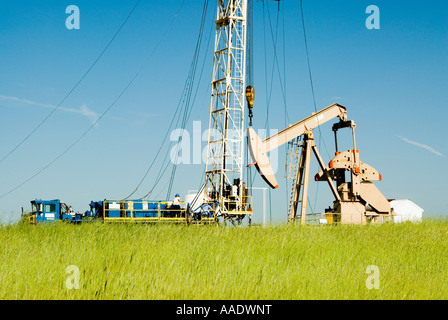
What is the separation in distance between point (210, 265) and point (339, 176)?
1919 cm

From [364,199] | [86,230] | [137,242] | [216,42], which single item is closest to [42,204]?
[86,230]

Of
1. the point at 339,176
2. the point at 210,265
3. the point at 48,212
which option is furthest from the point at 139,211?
the point at 210,265

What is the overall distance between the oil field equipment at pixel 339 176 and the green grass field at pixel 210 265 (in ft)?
33.1

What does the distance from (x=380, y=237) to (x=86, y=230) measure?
10.3m

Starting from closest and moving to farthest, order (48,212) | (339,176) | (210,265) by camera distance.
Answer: (210,265), (48,212), (339,176)

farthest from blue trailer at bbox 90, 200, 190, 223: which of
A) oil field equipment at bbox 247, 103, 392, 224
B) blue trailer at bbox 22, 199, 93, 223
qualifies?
oil field equipment at bbox 247, 103, 392, 224

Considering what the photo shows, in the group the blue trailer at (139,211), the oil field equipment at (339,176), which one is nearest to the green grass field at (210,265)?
the blue trailer at (139,211)

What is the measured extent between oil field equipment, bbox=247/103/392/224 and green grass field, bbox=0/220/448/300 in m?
10.1

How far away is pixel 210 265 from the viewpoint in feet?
35.8

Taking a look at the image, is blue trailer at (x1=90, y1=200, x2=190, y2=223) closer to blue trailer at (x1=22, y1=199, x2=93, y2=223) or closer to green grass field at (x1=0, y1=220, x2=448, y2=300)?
blue trailer at (x1=22, y1=199, x2=93, y2=223)

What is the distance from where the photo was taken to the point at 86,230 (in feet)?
51.4

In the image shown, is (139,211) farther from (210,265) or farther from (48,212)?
(210,265)
